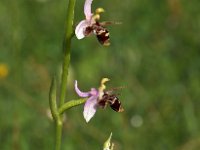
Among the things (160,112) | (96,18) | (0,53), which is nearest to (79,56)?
(0,53)

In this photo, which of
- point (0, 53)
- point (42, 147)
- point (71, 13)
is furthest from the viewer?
point (0, 53)

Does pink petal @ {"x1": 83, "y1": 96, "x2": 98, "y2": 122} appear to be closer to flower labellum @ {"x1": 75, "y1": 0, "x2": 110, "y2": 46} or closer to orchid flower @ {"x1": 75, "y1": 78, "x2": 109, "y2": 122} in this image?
orchid flower @ {"x1": 75, "y1": 78, "x2": 109, "y2": 122}

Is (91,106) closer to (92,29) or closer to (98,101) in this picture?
(98,101)

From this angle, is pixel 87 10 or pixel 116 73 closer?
pixel 87 10

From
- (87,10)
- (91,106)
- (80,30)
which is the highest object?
(87,10)

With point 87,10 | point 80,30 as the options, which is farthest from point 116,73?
point 80,30

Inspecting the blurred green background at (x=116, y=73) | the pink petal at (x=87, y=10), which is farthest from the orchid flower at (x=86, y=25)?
the blurred green background at (x=116, y=73)

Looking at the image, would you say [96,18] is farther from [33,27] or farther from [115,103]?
[33,27]

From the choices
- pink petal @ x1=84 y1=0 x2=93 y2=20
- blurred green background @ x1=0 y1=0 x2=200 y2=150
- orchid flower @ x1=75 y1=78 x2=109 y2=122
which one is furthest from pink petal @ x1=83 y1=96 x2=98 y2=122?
blurred green background @ x1=0 y1=0 x2=200 y2=150

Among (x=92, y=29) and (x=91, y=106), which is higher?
(x=92, y=29)
